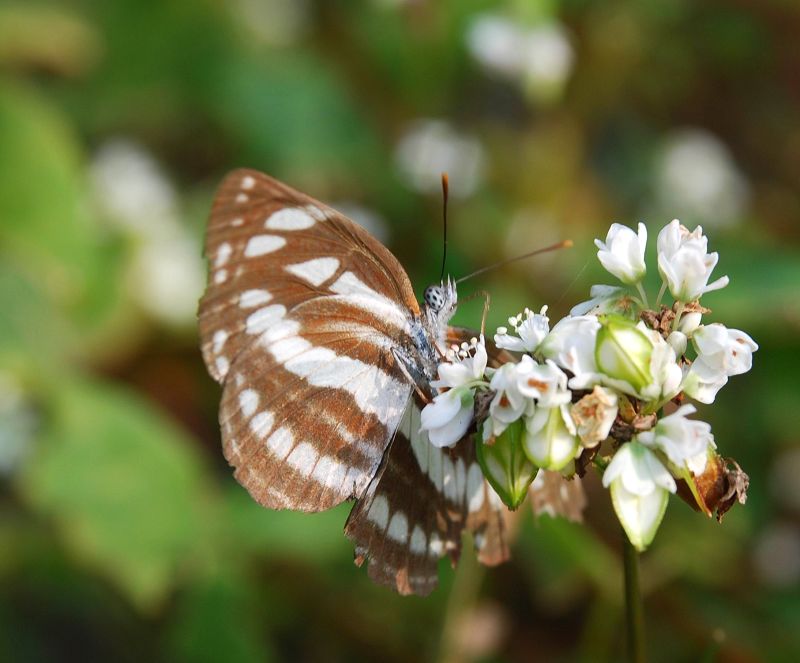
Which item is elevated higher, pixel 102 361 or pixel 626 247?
pixel 626 247

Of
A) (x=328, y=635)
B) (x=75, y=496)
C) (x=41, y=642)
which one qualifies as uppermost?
(x=75, y=496)

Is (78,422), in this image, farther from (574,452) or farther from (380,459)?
(574,452)

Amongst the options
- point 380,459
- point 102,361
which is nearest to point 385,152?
point 102,361

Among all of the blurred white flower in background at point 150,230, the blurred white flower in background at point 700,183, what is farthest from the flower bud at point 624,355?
the blurred white flower in background at point 700,183

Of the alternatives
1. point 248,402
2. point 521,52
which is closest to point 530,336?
point 248,402

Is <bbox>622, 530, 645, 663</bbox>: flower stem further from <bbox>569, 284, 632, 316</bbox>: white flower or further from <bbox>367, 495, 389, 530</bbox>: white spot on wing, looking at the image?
<bbox>367, 495, 389, 530</bbox>: white spot on wing

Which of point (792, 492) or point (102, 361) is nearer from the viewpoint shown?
point (792, 492)

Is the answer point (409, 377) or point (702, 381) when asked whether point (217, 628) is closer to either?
point (409, 377)
